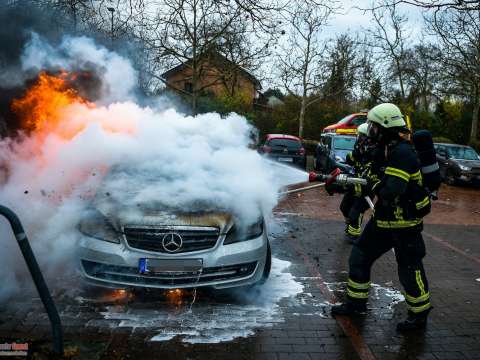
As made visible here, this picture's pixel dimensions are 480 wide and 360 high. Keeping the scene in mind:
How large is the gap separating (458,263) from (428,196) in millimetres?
3012

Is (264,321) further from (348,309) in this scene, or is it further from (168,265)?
(168,265)

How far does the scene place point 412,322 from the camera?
4.19m

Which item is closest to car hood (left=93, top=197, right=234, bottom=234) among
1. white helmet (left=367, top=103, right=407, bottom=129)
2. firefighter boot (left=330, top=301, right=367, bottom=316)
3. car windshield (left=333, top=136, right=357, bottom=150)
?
firefighter boot (left=330, top=301, right=367, bottom=316)

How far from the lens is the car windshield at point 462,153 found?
17688 mm

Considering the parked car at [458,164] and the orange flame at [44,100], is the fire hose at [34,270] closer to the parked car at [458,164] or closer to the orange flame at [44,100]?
the orange flame at [44,100]

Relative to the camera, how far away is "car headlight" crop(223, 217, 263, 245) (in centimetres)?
441

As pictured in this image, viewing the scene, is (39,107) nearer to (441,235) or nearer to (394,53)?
(441,235)

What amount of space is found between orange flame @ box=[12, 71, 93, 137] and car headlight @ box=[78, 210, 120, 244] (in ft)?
8.21

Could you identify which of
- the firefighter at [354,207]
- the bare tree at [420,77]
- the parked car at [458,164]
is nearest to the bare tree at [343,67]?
the bare tree at [420,77]

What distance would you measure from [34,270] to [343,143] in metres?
14.2

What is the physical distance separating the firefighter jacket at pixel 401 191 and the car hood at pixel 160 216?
4.79 ft

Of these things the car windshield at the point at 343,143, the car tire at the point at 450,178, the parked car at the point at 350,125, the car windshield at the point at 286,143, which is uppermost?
the parked car at the point at 350,125

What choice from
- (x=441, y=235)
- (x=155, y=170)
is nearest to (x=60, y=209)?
(x=155, y=170)

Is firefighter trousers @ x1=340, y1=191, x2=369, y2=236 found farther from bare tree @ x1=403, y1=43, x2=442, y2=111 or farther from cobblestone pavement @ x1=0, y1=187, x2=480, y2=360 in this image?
bare tree @ x1=403, y1=43, x2=442, y2=111
